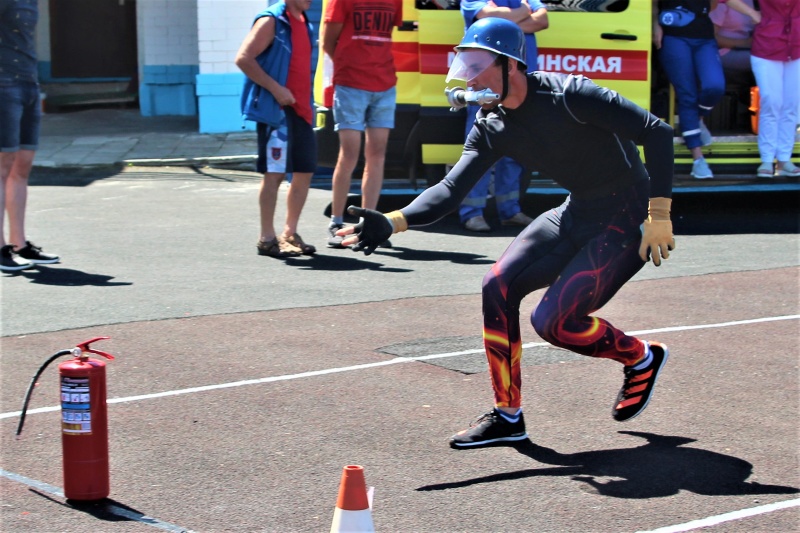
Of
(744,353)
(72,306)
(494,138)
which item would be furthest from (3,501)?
(744,353)

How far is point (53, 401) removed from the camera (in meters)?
5.67

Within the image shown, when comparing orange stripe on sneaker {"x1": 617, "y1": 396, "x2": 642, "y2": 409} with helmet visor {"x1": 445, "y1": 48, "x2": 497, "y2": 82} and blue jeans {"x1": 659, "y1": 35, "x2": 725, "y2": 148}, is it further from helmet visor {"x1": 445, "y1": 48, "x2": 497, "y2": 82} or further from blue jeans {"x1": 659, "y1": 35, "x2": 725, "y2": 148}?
blue jeans {"x1": 659, "y1": 35, "x2": 725, "y2": 148}

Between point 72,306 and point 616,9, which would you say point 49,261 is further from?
point 616,9

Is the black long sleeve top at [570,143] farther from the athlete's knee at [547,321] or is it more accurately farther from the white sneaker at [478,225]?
the white sneaker at [478,225]

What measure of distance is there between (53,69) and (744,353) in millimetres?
17262

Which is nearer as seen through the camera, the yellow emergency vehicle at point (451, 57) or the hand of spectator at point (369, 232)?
the hand of spectator at point (369, 232)

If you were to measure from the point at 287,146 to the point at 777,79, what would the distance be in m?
4.61

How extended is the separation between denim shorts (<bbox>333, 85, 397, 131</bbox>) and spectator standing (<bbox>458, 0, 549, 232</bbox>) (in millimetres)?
718

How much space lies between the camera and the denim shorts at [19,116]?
27.8ft

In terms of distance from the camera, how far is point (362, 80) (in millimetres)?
9414

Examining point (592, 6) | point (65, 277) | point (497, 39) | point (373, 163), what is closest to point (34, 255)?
point (65, 277)

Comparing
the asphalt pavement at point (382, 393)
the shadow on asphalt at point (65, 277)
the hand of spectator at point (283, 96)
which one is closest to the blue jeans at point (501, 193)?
the asphalt pavement at point (382, 393)

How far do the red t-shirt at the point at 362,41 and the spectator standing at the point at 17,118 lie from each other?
2.26 metres

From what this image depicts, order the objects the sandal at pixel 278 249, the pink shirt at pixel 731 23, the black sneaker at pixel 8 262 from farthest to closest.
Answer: the pink shirt at pixel 731 23
the sandal at pixel 278 249
the black sneaker at pixel 8 262
